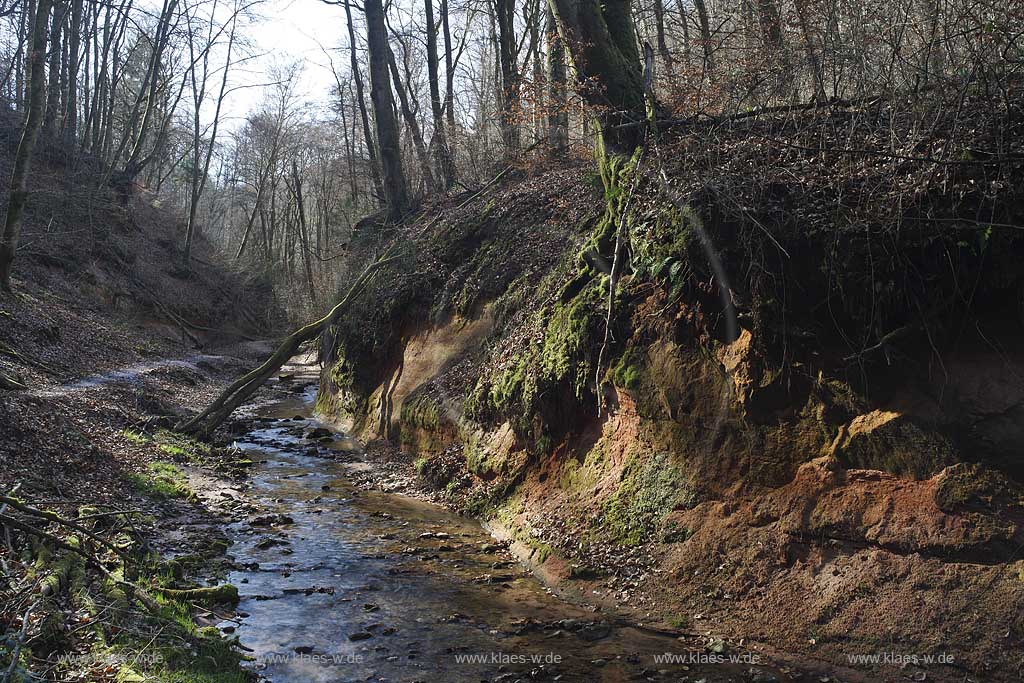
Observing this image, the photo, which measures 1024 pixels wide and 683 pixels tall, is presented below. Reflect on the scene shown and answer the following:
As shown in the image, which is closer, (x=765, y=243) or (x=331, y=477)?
(x=765, y=243)

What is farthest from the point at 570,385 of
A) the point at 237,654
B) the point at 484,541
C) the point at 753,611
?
the point at 237,654

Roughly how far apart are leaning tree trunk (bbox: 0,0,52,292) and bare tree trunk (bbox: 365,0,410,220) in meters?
8.05

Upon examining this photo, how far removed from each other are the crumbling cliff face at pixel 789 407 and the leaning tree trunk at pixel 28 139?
1347cm

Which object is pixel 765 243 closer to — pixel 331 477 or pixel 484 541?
pixel 484 541

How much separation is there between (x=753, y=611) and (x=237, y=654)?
14.5 feet

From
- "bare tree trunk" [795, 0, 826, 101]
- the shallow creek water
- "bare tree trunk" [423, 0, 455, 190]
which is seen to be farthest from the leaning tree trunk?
"bare tree trunk" [795, 0, 826, 101]

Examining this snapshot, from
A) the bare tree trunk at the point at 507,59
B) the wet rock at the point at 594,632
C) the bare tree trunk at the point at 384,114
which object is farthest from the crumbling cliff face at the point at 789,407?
the bare tree trunk at the point at 384,114

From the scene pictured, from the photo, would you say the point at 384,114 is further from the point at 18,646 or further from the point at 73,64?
the point at 18,646

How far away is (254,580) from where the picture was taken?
25.0 ft

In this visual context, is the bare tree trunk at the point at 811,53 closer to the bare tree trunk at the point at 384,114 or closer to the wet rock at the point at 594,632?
the wet rock at the point at 594,632

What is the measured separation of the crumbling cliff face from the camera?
614 centimetres

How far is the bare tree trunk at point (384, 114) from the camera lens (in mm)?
21094

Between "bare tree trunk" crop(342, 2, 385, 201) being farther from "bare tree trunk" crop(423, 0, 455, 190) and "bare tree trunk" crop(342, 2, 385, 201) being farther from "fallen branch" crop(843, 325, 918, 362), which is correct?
"fallen branch" crop(843, 325, 918, 362)

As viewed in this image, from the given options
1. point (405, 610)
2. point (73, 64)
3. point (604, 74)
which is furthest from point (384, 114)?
point (73, 64)
